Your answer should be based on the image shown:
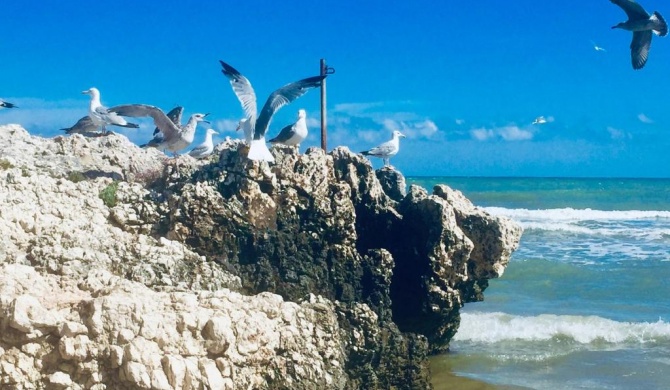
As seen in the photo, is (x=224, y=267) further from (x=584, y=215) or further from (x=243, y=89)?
(x=584, y=215)

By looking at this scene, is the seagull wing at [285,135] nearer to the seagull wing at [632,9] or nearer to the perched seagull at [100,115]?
the perched seagull at [100,115]

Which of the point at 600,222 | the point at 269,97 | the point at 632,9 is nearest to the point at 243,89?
the point at 269,97

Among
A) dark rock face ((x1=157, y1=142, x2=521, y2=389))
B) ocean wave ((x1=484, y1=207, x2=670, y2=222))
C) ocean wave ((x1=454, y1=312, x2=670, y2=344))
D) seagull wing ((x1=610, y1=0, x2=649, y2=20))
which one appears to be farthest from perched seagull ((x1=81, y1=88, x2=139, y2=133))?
ocean wave ((x1=484, y1=207, x2=670, y2=222))

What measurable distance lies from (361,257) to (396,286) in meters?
0.75

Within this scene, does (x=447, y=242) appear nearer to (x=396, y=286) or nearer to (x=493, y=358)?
(x=396, y=286)

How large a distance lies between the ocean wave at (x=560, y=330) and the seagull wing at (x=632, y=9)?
471 centimetres

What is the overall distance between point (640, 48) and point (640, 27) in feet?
1.02

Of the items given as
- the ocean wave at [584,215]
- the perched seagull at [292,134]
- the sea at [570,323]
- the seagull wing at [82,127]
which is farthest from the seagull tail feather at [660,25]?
the ocean wave at [584,215]

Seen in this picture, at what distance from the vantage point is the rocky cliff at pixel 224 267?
22.6 feet

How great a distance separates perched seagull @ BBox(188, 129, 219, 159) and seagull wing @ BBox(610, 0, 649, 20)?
5846 mm

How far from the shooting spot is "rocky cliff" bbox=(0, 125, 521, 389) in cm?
688

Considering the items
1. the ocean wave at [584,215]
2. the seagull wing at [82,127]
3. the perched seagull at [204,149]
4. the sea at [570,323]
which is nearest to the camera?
the sea at [570,323]

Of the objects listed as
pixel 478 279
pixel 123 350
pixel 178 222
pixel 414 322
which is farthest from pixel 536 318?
pixel 123 350

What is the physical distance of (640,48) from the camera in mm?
11477
